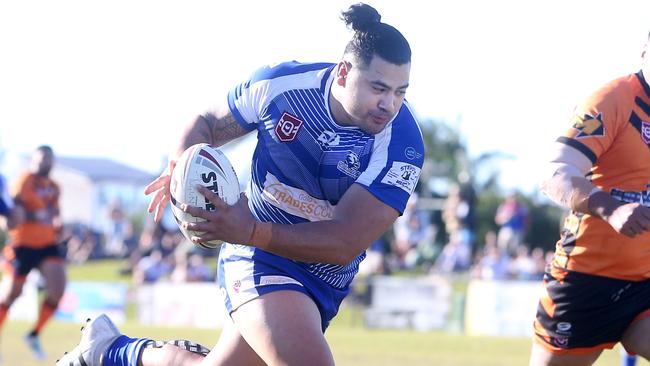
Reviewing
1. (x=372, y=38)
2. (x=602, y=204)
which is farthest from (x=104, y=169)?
(x=602, y=204)

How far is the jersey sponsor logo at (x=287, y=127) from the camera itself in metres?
5.45

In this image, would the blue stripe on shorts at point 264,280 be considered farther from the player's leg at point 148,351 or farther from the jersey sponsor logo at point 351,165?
the jersey sponsor logo at point 351,165

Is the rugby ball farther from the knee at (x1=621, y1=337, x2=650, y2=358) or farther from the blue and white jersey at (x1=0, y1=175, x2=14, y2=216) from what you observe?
the blue and white jersey at (x1=0, y1=175, x2=14, y2=216)

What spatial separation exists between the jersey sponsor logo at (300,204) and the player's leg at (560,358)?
161cm

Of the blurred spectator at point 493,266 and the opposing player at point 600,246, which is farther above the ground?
the opposing player at point 600,246

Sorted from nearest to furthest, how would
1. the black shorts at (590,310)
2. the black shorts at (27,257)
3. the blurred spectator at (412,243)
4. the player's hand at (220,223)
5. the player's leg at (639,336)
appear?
the player's hand at (220,223) → the player's leg at (639,336) → the black shorts at (590,310) → the black shorts at (27,257) → the blurred spectator at (412,243)

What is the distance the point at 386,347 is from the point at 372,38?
34.1 ft

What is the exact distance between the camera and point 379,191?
16.8ft

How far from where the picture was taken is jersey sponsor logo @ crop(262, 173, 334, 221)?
5.47 metres

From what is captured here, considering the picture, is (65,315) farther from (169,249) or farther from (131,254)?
(131,254)

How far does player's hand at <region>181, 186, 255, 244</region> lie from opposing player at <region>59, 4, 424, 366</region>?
0.05ft

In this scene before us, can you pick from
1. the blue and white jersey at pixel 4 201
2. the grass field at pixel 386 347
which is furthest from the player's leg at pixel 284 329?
the blue and white jersey at pixel 4 201

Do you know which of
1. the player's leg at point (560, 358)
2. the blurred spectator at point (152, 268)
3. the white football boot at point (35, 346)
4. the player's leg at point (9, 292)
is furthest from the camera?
the blurred spectator at point (152, 268)

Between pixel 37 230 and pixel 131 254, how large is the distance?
18493 millimetres
